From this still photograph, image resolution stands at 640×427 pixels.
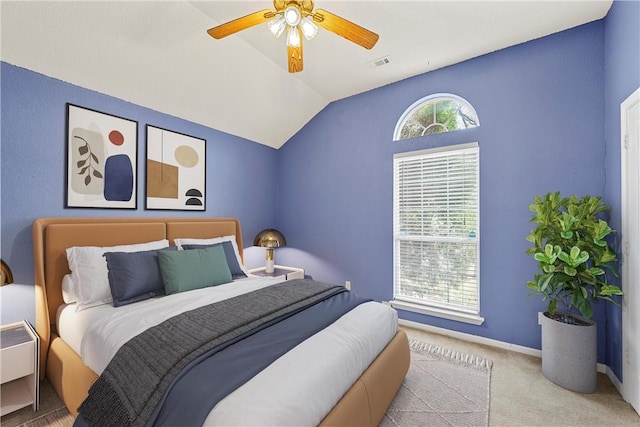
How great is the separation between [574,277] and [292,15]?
108 inches

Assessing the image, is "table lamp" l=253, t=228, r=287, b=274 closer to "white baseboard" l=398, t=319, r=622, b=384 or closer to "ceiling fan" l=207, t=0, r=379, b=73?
"white baseboard" l=398, t=319, r=622, b=384

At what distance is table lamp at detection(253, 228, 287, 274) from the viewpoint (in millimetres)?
3953

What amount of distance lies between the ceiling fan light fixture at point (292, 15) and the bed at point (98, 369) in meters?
1.89

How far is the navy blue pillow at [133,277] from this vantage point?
218 cm

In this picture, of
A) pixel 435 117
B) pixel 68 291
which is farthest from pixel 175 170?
pixel 435 117

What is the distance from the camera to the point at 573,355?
2139mm

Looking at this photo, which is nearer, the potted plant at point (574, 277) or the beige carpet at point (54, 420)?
the beige carpet at point (54, 420)

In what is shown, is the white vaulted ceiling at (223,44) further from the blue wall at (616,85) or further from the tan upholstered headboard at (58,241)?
the tan upholstered headboard at (58,241)

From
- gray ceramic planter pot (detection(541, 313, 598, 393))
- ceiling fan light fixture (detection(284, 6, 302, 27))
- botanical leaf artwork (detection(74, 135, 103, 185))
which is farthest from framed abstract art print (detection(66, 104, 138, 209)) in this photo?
gray ceramic planter pot (detection(541, 313, 598, 393))

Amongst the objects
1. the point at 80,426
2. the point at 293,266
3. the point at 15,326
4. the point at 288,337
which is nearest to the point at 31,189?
the point at 15,326

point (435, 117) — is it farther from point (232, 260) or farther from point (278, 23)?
point (232, 260)

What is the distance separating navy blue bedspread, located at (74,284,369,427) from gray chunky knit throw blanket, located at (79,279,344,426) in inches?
1.5

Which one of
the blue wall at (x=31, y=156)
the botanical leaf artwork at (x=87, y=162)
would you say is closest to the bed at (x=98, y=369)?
the blue wall at (x=31, y=156)

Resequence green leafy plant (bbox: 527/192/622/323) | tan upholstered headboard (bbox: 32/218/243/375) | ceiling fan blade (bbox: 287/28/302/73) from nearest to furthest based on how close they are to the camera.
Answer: ceiling fan blade (bbox: 287/28/302/73) < green leafy plant (bbox: 527/192/622/323) < tan upholstered headboard (bbox: 32/218/243/375)
